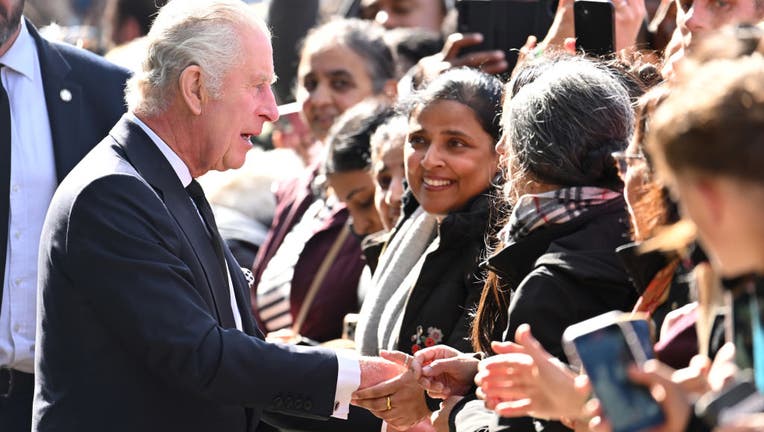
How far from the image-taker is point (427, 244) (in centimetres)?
417

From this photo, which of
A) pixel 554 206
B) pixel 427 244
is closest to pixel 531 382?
pixel 554 206

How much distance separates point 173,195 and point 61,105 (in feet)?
3.91

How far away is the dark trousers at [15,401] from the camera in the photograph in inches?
163

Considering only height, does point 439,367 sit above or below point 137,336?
below

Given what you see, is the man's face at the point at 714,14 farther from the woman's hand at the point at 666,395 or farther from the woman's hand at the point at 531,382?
the woman's hand at the point at 666,395

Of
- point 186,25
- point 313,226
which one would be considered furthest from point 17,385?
point 313,226

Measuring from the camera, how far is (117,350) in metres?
3.22

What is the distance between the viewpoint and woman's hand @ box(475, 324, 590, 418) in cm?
221

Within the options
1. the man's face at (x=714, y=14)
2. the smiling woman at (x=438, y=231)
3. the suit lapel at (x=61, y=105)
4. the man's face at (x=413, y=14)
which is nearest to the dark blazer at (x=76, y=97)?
the suit lapel at (x=61, y=105)

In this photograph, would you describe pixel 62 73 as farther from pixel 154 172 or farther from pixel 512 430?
pixel 512 430

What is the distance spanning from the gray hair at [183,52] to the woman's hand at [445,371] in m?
0.93

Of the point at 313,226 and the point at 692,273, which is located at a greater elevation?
the point at 692,273

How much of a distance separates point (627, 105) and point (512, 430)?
3.35 ft

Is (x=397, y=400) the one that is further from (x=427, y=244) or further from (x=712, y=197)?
(x=712, y=197)
